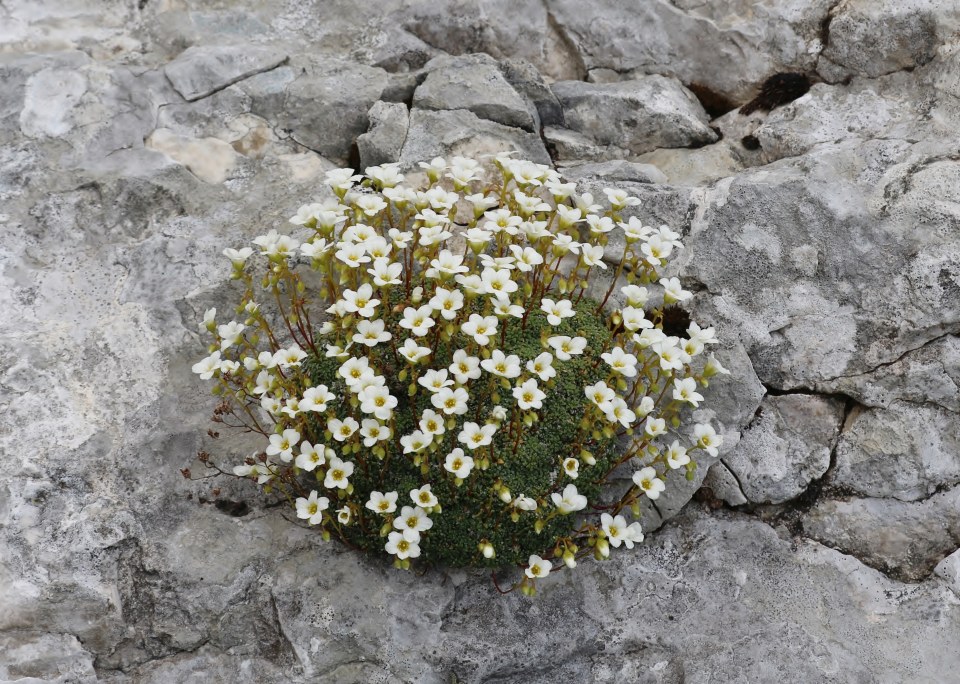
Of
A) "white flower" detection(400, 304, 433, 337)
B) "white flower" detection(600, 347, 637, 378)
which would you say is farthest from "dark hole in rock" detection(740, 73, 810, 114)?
"white flower" detection(400, 304, 433, 337)

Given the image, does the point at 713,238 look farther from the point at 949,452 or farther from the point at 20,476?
the point at 20,476

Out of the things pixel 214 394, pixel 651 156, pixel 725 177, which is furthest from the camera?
pixel 651 156

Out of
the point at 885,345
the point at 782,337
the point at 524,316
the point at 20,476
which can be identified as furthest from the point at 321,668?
the point at 885,345

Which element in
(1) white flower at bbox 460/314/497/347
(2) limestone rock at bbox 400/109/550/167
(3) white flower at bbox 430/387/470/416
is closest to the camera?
(3) white flower at bbox 430/387/470/416

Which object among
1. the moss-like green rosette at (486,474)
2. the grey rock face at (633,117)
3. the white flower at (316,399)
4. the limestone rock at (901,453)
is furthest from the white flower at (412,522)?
A: the grey rock face at (633,117)

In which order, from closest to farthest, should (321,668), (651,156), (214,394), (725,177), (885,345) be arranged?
(321,668) < (214,394) < (885,345) < (725,177) < (651,156)

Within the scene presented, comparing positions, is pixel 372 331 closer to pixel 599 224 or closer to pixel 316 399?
pixel 316 399

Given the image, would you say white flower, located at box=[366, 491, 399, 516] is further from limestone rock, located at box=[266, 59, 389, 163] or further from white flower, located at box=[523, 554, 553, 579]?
limestone rock, located at box=[266, 59, 389, 163]

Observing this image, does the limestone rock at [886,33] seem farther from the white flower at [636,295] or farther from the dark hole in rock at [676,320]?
the white flower at [636,295]
